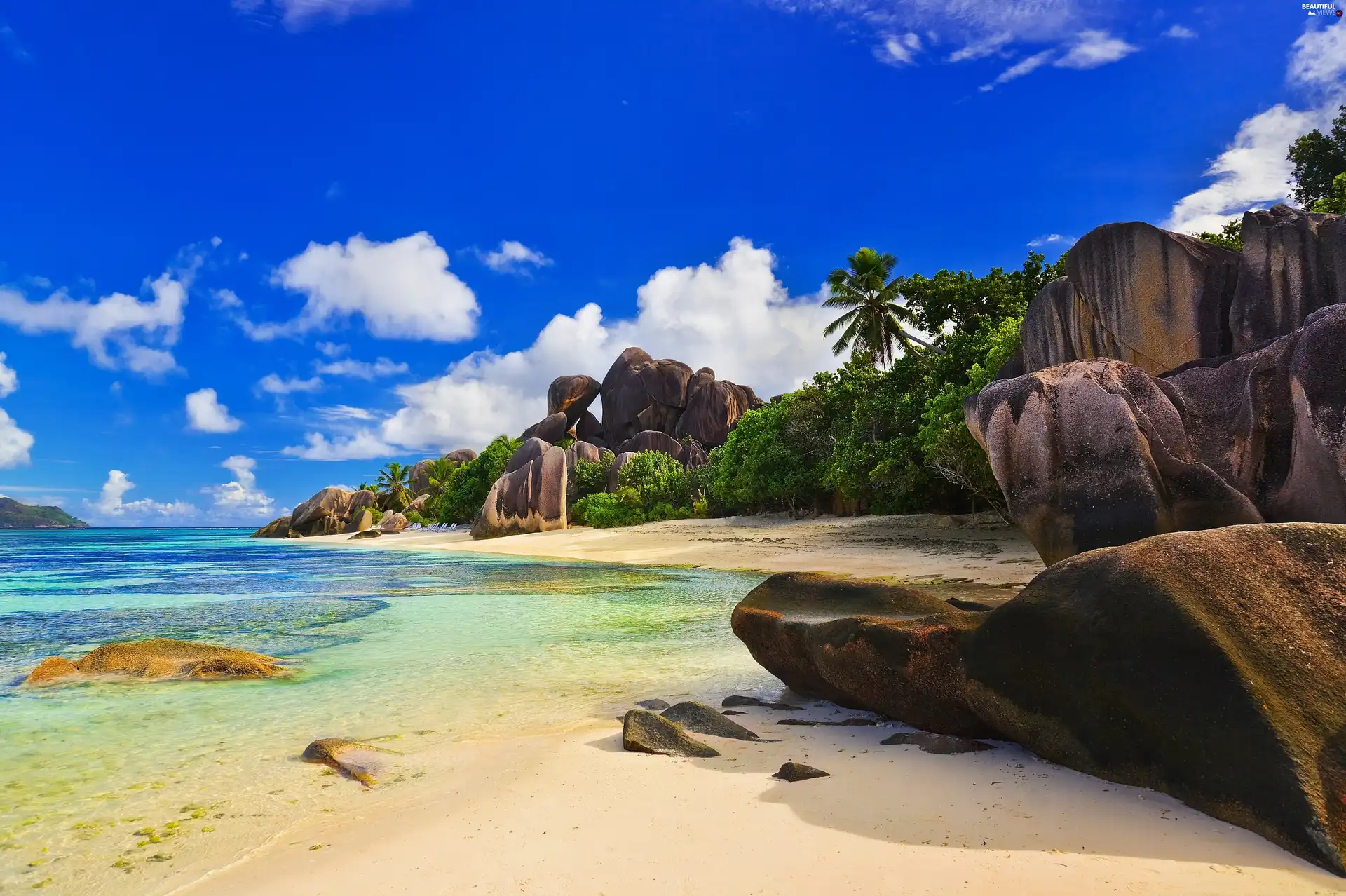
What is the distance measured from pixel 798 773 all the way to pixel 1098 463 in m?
6.94

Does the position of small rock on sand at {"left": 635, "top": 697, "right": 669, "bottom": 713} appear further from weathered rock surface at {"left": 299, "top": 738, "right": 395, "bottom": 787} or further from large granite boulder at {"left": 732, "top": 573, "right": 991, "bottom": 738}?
weathered rock surface at {"left": 299, "top": 738, "right": 395, "bottom": 787}

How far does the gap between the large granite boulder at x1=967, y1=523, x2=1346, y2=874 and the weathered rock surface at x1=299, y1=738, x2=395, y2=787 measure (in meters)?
3.49

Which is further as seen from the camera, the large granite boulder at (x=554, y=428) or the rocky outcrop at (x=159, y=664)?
the large granite boulder at (x=554, y=428)

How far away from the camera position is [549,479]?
119ft

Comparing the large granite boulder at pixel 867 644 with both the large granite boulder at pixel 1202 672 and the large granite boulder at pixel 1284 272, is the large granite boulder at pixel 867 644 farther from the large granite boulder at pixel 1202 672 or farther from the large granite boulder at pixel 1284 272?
the large granite boulder at pixel 1284 272

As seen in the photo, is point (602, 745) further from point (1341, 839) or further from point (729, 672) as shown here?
point (1341, 839)

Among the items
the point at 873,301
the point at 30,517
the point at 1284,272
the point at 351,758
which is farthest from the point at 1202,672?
the point at 30,517

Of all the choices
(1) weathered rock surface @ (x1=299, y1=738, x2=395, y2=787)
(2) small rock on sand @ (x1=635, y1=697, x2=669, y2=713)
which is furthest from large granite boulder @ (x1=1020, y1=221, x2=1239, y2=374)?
(1) weathered rock surface @ (x1=299, y1=738, x2=395, y2=787)

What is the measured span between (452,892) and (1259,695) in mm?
3281

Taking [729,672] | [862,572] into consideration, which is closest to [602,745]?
[729,672]

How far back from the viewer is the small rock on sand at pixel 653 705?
5430 millimetres

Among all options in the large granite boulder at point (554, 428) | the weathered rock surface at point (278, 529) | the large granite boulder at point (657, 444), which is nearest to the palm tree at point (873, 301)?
the large granite boulder at point (657, 444)

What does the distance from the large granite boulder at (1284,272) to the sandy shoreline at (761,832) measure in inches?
411

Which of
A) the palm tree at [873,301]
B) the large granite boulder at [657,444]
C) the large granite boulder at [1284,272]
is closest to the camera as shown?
the large granite boulder at [1284,272]
